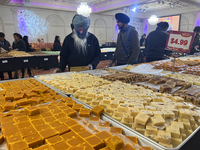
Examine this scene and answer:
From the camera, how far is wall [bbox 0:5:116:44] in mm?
9531

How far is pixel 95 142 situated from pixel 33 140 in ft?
1.36

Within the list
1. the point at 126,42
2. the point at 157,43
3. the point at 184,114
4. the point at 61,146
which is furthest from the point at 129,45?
the point at 61,146

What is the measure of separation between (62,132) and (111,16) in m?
14.8

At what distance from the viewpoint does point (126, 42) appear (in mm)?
3428

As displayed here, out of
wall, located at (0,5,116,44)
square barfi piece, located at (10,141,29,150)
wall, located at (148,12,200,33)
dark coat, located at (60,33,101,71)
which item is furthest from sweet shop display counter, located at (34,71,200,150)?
wall, located at (148,12,200,33)

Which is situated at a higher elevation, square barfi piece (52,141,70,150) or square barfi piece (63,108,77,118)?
square barfi piece (63,108,77,118)

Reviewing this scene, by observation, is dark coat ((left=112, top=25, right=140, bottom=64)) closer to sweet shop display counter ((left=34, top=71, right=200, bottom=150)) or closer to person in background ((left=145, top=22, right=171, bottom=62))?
person in background ((left=145, top=22, right=171, bottom=62))

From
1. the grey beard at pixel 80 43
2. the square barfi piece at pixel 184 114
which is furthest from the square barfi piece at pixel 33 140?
the grey beard at pixel 80 43

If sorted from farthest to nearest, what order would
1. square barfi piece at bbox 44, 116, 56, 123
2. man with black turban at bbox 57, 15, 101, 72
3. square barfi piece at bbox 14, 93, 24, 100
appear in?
man with black turban at bbox 57, 15, 101, 72 < square barfi piece at bbox 14, 93, 24, 100 < square barfi piece at bbox 44, 116, 56, 123

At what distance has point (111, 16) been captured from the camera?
562 inches

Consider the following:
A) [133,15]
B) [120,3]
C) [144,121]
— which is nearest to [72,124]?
[144,121]

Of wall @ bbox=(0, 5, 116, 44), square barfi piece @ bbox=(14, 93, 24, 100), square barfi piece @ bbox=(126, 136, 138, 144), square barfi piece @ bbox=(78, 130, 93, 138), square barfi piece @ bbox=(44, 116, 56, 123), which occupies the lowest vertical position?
square barfi piece @ bbox=(126, 136, 138, 144)

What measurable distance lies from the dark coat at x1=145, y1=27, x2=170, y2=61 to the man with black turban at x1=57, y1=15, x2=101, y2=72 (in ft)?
5.83

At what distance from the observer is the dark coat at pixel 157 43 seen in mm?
3920
